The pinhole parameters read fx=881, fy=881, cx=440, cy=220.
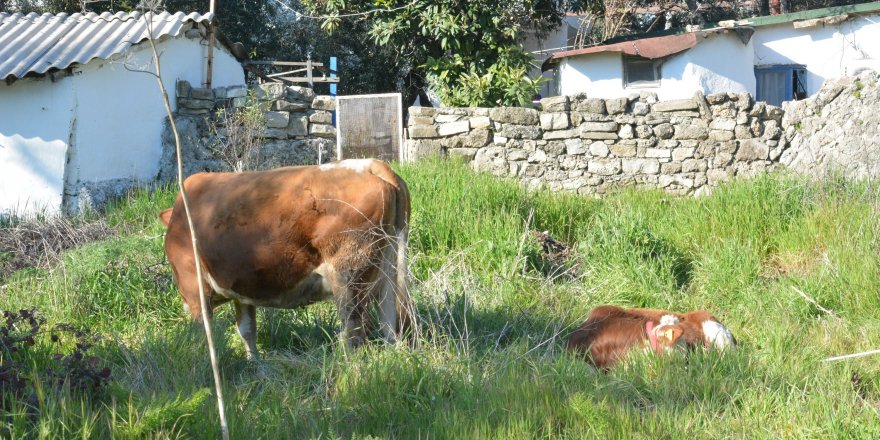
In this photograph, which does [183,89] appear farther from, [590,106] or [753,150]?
[753,150]

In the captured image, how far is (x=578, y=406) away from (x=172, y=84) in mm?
11754

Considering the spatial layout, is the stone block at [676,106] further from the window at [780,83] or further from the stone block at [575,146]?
the window at [780,83]

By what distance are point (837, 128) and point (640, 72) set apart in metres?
9.07

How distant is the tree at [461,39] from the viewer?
1516 cm

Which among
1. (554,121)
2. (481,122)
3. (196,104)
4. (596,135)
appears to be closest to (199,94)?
(196,104)

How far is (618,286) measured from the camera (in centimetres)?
824

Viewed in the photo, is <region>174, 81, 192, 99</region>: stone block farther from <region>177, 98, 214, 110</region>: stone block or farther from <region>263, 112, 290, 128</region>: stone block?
<region>263, 112, 290, 128</region>: stone block

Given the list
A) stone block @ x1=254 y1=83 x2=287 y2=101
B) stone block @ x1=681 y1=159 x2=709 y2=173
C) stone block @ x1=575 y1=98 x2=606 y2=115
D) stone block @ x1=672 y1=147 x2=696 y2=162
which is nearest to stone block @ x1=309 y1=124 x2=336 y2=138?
stone block @ x1=254 y1=83 x2=287 y2=101

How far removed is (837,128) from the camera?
A: 487 inches

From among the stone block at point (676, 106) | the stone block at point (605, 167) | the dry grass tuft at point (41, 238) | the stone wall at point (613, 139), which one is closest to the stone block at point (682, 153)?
the stone wall at point (613, 139)

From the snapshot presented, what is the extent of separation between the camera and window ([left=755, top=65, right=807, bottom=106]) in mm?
22094

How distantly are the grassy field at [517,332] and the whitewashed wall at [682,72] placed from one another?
32.3 feet

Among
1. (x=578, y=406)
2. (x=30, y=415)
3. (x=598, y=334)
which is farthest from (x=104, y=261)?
(x=578, y=406)

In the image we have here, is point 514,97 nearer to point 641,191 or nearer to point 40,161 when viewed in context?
point 641,191
